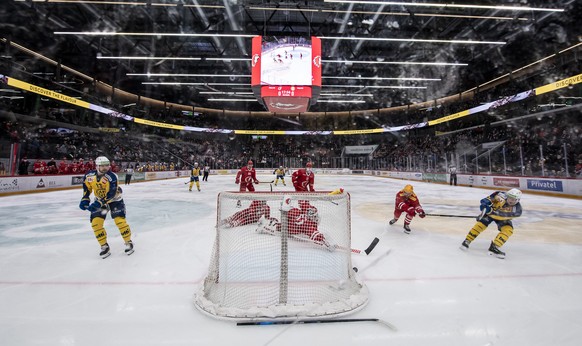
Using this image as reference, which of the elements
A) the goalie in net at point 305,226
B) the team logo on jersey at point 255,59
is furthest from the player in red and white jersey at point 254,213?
the team logo on jersey at point 255,59

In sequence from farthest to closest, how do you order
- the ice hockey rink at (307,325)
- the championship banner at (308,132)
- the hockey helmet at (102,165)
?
the championship banner at (308,132), the hockey helmet at (102,165), the ice hockey rink at (307,325)

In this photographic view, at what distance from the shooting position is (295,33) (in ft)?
47.0

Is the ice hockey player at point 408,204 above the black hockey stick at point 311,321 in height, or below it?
above

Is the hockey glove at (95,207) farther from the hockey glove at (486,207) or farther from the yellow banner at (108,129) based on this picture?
the yellow banner at (108,129)

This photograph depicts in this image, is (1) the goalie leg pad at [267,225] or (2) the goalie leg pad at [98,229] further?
(1) the goalie leg pad at [267,225]

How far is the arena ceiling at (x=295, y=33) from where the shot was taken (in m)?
11.2

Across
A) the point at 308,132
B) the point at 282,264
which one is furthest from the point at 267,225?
the point at 308,132

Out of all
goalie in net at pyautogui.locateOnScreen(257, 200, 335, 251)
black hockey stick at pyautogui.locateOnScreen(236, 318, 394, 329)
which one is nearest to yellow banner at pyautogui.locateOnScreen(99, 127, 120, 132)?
goalie in net at pyautogui.locateOnScreen(257, 200, 335, 251)

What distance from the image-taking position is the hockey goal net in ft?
7.80

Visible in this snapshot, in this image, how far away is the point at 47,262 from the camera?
3578mm

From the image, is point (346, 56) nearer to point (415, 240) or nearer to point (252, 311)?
point (415, 240)

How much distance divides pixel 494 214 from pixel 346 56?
15290 millimetres

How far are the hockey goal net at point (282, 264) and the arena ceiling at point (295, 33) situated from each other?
27.4 ft

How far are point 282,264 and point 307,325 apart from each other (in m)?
0.54
